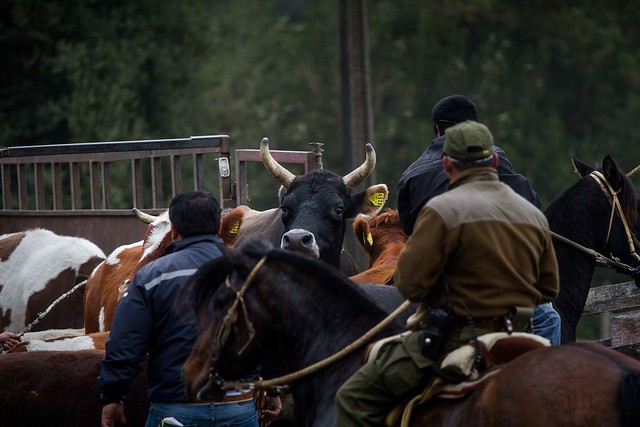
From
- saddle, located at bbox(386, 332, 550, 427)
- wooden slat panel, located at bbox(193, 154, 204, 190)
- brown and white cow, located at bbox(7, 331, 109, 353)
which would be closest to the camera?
saddle, located at bbox(386, 332, 550, 427)

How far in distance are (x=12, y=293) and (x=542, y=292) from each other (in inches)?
280

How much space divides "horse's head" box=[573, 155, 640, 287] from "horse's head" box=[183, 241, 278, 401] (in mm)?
3220

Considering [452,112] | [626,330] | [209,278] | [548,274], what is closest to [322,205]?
[452,112]

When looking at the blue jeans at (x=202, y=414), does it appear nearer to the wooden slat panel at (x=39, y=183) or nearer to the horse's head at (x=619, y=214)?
the horse's head at (x=619, y=214)

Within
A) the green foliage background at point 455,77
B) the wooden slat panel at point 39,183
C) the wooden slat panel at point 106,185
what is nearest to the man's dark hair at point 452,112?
the wooden slat panel at point 106,185

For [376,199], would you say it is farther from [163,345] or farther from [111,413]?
[111,413]

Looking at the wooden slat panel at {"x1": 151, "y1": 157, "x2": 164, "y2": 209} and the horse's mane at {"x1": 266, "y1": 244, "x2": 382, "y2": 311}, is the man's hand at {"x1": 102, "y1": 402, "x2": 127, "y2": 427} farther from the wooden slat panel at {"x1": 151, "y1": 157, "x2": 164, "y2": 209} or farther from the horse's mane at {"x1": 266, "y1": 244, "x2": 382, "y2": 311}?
the wooden slat panel at {"x1": 151, "y1": 157, "x2": 164, "y2": 209}

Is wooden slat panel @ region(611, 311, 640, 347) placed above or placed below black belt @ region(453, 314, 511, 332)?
below

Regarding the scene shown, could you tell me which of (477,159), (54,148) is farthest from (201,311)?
(54,148)

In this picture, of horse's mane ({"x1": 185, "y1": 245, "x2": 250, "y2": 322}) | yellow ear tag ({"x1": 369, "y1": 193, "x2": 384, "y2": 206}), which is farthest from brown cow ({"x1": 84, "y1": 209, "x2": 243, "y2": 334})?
horse's mane ({"x1": 185, "y1": 245, "x2": 250, "y2": 322})

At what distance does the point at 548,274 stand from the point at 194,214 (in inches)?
74.3

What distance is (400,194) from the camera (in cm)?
629

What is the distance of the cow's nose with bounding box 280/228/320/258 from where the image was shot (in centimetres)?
729

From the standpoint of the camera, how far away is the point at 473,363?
13.4ft
